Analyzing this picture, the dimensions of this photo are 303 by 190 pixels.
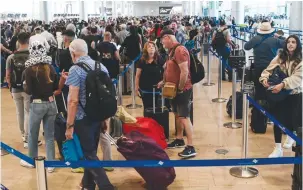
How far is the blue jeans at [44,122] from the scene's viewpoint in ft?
15.1

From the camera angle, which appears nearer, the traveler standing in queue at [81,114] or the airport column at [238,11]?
the traveler standing in queue at [81,114]

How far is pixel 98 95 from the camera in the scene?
3.63 meters

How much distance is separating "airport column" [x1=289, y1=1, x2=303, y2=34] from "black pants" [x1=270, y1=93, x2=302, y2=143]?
6566mm

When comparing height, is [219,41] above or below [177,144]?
above

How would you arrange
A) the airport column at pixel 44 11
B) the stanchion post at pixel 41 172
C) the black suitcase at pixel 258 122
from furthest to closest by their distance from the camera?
the airport column at pixel 44 11 → the black suitcase at pixel 258 122 → the stanchion post at pixel 41 172

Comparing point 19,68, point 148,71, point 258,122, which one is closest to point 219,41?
point 258,122

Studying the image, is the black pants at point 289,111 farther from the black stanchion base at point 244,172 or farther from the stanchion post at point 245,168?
the black stanchion base at point 244,172

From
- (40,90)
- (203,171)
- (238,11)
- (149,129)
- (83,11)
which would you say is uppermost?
(83,11)

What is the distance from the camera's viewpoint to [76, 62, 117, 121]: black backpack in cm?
363

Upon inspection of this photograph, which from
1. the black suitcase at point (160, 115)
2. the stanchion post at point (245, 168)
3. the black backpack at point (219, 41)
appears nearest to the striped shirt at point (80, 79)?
the stanchion post at point (245, 168)

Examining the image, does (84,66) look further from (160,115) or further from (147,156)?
(160,115)

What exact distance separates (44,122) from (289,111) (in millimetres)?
2965

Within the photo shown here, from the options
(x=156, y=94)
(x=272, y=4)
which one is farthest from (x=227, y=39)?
(x=272, y=4)

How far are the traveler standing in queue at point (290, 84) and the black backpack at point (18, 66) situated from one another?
3.01 metres
